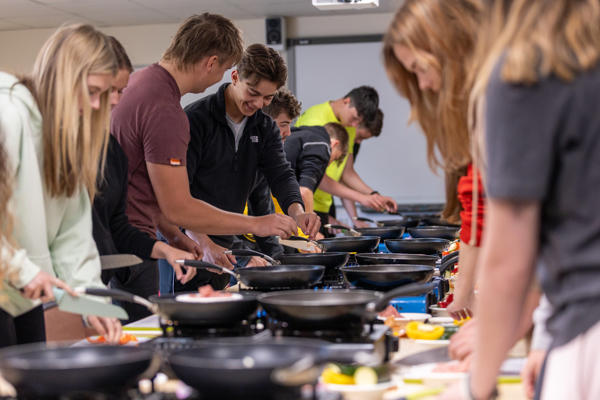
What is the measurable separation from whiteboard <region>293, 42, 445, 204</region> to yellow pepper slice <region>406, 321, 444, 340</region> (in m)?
6.34

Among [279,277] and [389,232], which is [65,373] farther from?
[389,232]

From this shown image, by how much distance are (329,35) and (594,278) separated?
7.26 m

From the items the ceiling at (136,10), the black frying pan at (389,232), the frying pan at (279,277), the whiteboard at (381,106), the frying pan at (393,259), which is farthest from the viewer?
the whiteboard at (381,106)

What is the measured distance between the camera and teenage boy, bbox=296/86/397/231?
4.85 metres

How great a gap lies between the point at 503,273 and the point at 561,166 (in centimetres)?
15

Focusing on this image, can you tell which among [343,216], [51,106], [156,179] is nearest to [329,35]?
[343,216]

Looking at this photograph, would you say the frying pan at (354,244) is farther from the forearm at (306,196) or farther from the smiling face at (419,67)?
the smiling face at (419,67)

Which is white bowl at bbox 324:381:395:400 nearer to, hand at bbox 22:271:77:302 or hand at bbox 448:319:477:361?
hand at bbox 448:319:477:361

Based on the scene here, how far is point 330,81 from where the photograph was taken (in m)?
7.96

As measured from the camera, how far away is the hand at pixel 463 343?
51.1 inches

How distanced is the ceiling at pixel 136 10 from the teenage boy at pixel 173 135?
4.49 metres

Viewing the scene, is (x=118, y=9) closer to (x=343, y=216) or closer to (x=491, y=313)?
(x=343, y=216)

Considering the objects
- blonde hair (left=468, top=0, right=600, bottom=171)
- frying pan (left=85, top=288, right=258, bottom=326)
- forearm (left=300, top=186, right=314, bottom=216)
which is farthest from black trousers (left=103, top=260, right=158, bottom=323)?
blonde hair (left=468, top=0, right=600, bottom=171)

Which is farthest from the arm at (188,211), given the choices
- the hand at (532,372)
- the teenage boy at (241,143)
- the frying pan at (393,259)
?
the hand at (532,372)
